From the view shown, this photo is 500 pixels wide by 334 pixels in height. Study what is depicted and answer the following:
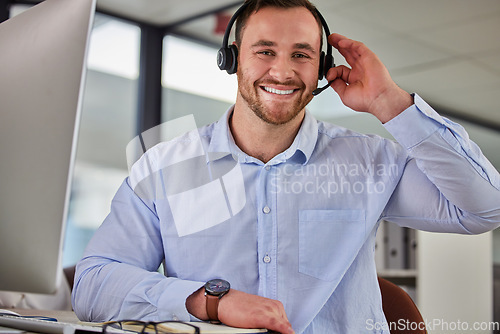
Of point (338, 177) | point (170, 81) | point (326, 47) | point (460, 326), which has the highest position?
point (170, 81)

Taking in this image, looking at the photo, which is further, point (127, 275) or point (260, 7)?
point (260, 7)

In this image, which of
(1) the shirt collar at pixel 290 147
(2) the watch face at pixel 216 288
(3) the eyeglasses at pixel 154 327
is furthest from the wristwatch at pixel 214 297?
(1) the shirt collar at pixel 290 147

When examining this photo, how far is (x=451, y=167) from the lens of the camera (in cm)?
101

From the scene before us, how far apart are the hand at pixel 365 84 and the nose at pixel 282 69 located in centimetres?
9

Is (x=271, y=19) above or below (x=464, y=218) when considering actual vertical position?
above

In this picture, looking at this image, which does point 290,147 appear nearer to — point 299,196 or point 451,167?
point 299,196

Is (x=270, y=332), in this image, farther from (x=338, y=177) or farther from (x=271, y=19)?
(x=271, y=19)

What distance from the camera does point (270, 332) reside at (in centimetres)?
69

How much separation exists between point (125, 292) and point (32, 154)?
1.22 ft

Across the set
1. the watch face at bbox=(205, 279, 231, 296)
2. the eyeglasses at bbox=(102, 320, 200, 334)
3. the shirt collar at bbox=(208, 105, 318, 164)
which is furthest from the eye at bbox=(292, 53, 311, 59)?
the eyeglasses at bbox=(102, 320, 200, 334)

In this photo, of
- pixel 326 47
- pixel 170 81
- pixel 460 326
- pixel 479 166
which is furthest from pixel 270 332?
pixel 170 81

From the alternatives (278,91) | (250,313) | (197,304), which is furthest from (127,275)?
(278,91)

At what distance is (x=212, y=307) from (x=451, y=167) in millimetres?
538

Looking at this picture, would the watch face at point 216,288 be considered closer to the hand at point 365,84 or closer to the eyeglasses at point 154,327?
the eyeglasses at point 154,327
